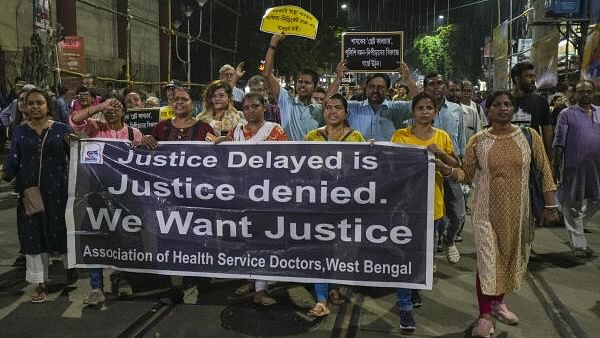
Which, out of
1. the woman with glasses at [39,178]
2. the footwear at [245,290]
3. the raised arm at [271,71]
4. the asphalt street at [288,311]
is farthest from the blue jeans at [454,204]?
the woman with glasses at [39,178]

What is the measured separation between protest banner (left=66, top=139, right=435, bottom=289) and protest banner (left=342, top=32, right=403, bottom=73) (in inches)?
108

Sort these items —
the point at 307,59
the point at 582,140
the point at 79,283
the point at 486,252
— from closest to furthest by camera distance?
the point at 486,252 < the point at 79,283 < the point at 582,140 < the point at 307,59

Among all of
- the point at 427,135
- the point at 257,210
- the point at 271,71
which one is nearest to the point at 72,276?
the point at 257,210

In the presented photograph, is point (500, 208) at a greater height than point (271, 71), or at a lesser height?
lesser

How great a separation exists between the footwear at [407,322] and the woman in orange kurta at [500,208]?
42 cm

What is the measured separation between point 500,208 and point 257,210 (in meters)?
1.69

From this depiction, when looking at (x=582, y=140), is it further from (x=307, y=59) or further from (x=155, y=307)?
(x=307, y=59)

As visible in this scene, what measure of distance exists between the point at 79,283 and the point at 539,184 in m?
3.94

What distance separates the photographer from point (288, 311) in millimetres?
4414

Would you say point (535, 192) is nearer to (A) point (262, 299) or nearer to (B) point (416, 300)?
(B) point (416, 300)

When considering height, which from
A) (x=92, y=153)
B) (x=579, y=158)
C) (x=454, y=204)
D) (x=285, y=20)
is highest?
(x=285, y=20)

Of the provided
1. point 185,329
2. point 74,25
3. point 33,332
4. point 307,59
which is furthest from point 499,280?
point 307,59

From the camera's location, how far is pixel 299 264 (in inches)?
162

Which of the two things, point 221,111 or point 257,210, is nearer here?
point 257,210
